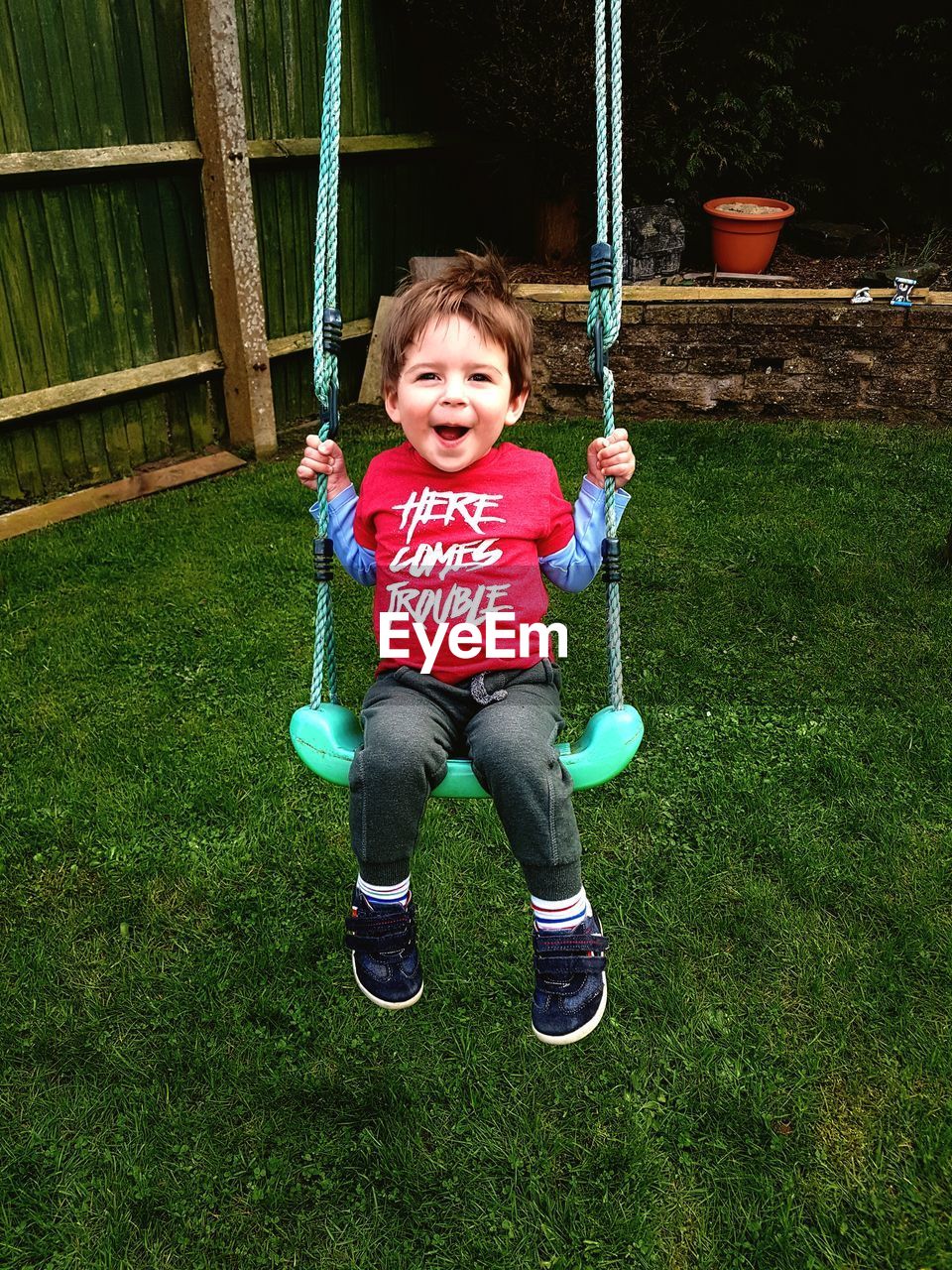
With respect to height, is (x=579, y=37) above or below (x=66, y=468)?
above

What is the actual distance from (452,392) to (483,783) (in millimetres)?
754

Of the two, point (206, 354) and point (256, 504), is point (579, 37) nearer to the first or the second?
point (206, 354)

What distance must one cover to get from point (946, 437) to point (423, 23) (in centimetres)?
387

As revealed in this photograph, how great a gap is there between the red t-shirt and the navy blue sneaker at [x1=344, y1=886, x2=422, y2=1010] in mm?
471

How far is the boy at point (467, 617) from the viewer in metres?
2.00

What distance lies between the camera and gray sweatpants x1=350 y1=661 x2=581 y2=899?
→ 197 centimetres

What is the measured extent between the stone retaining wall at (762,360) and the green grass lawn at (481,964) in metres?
2.20

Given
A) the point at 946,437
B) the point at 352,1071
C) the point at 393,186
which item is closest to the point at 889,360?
the point at 946,437

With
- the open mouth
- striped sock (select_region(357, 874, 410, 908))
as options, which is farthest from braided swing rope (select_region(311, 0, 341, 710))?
striped sock (select_region(357, 874, 410, 908))

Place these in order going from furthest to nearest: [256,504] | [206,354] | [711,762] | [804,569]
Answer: [206,354]
[256,504]
[804,569]
[711,762]

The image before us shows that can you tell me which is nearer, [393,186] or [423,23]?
[423,23]

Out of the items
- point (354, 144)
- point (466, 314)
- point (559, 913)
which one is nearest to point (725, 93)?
point (354, 144)

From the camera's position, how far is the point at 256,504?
17.5 ft

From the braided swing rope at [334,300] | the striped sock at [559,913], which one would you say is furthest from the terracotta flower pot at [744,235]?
the striped sock at [559,913]
